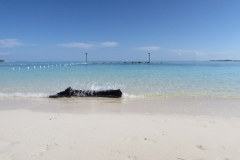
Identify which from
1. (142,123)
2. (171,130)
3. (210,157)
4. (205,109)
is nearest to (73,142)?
(142,123)

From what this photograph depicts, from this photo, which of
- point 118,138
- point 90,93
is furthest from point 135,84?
point 118,138

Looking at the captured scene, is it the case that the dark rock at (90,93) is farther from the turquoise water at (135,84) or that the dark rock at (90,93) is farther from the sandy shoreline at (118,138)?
the sandy shoreline at (118,138)

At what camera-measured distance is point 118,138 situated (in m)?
3.47

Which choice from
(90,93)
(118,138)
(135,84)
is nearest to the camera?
(118,138)

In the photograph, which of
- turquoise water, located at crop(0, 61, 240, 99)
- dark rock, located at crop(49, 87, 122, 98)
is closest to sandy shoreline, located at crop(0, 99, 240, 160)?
dark rock, located at crop(49, 87, 122, 98)

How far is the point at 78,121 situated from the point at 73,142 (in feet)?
4.24

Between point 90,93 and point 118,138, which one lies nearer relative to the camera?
point 118,138

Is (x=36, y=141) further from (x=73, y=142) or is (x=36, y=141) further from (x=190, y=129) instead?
(x=190, y=129)

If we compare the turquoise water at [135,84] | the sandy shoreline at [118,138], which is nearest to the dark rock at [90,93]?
the turquoise water at [135,84]

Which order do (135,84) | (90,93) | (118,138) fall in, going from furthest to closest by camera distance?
1. (135,84)
2. (90,93)
3. (118,138)

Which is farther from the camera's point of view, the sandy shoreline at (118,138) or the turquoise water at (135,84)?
the turquoise water at (135,84)

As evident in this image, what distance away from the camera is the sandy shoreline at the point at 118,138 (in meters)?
2.87

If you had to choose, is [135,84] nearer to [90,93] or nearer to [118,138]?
[90,93]

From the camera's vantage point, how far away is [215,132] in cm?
382
